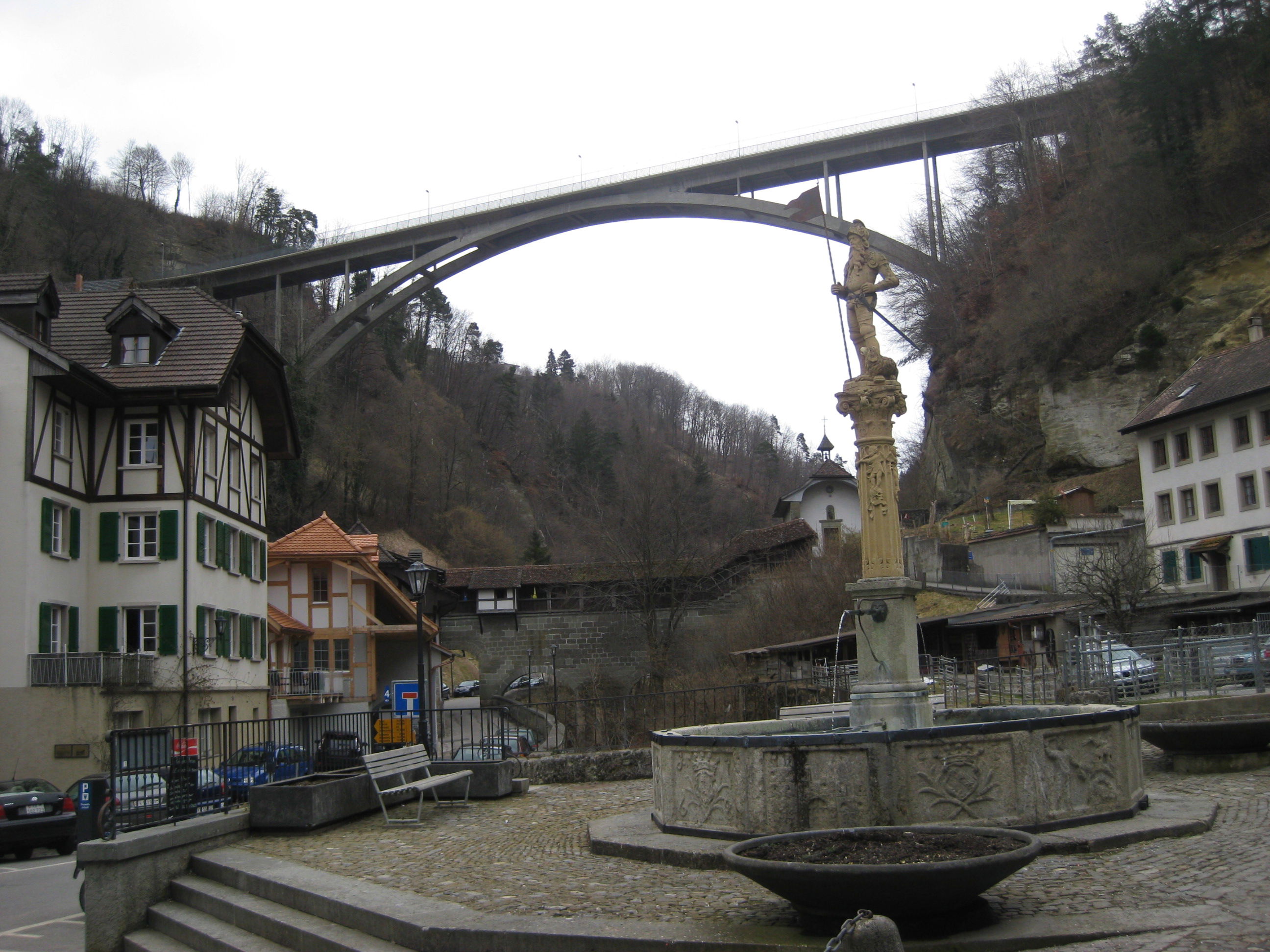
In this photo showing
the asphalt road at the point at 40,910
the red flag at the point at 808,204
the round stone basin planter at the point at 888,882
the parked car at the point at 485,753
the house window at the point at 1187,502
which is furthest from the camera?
the house window at the point at 1187,502

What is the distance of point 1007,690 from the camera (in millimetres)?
24094

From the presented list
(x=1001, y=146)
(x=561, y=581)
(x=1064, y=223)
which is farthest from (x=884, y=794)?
(x=1001, y=146)

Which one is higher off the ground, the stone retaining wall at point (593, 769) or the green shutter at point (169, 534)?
the green shutter at point (169, 534)

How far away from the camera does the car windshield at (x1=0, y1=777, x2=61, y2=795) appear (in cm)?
1706

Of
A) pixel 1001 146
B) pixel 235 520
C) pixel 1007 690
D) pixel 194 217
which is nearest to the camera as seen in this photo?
pixel 1007 690

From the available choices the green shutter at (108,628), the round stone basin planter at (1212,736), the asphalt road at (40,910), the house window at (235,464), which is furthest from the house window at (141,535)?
the round stone basin planter at (1212,736)

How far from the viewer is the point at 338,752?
1388 centimetres

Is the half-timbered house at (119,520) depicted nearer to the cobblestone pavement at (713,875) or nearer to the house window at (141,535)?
the house window at (141,535)

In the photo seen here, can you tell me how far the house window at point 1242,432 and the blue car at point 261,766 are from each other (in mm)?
36427

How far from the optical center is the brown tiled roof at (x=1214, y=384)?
39375mm

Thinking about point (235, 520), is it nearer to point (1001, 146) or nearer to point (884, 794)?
point (884, 794)

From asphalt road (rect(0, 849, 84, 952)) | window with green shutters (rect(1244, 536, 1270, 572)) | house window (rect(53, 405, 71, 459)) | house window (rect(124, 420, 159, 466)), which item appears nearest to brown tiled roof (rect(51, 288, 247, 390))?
house window (rect(124, 420, 159, 466))

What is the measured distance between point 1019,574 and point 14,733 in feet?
124

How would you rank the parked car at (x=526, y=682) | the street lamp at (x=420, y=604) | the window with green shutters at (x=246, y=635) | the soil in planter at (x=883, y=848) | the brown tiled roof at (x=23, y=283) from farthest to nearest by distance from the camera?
the parked car at (x=526, y=682) < the window with green shutters at (x=246, y=635) < the brown tiled roof at (x=23, y=283) < the street lamp at (x=420, y=604) < the soil in planter at (x=883, y=848)
